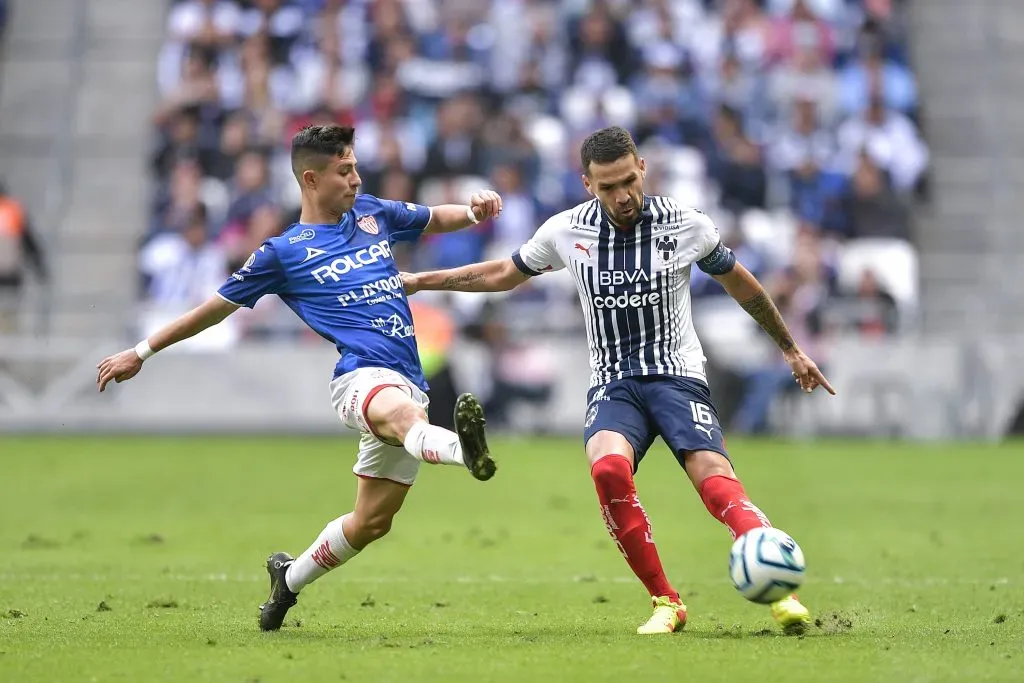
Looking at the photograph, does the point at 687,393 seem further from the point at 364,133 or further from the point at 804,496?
the point at 364,133

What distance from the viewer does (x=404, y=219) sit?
7.64m

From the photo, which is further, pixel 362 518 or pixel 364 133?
pixel 364 133

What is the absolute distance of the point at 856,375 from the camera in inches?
799

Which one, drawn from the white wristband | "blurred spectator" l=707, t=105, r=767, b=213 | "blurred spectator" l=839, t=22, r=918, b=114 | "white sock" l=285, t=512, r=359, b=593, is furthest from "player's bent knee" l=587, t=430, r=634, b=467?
"blurred spectator" l=839, t=22, r=918, b=114

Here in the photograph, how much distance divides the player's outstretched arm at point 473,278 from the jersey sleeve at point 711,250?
0.87 m

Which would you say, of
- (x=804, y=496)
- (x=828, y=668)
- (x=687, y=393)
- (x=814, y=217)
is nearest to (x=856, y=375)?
(x=814, y=217)

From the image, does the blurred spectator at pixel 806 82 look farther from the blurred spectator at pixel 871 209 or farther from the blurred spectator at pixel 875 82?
the blurred spectator at pixel 871 209

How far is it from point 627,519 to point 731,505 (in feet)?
1.58

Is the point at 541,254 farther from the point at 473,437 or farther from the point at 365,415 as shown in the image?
the point at 473,437

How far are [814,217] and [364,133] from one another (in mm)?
6730

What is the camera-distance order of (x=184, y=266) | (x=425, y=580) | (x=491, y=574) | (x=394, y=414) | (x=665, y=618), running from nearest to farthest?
(x=394, y=414), (x=665, y=618), (x=425, y=580), (x=491, y=574), (x=184, y=266)

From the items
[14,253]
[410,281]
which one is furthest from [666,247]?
[14,253]

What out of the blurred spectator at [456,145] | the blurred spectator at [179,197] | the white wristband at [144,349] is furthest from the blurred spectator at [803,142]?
the white wristband at [144,349]

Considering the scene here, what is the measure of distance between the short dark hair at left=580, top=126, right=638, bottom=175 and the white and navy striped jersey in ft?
1.01
